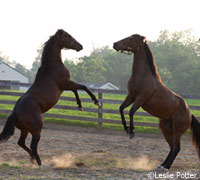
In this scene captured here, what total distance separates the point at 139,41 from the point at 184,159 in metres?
2.70

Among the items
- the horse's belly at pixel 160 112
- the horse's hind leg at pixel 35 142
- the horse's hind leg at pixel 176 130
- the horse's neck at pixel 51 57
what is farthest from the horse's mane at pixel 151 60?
the horse's hind leg at pixel 35 142

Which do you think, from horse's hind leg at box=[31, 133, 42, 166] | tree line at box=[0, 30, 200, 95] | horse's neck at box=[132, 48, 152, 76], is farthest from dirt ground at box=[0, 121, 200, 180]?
tree line at box=[0, 30, 200, 95]

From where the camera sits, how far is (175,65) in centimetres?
5794

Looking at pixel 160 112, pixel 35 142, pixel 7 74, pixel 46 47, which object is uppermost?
pixel 46 47

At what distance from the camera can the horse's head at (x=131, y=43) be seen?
537 cm

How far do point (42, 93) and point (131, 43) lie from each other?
1851mm

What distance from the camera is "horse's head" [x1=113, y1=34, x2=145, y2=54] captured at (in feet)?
17.6

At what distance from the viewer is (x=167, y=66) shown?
57.5 metres

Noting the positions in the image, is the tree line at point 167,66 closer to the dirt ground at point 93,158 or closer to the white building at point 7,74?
the white building at point 7,74

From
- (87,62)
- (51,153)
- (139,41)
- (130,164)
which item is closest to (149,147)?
(130,164)

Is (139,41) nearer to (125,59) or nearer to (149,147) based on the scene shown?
(149,147)

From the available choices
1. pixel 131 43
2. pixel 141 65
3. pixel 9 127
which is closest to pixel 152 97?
pixel 141 65

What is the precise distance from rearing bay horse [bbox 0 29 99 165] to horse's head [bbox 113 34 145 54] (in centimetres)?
87

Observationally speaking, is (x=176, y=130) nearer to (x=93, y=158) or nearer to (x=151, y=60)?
(x=151, y=60)
